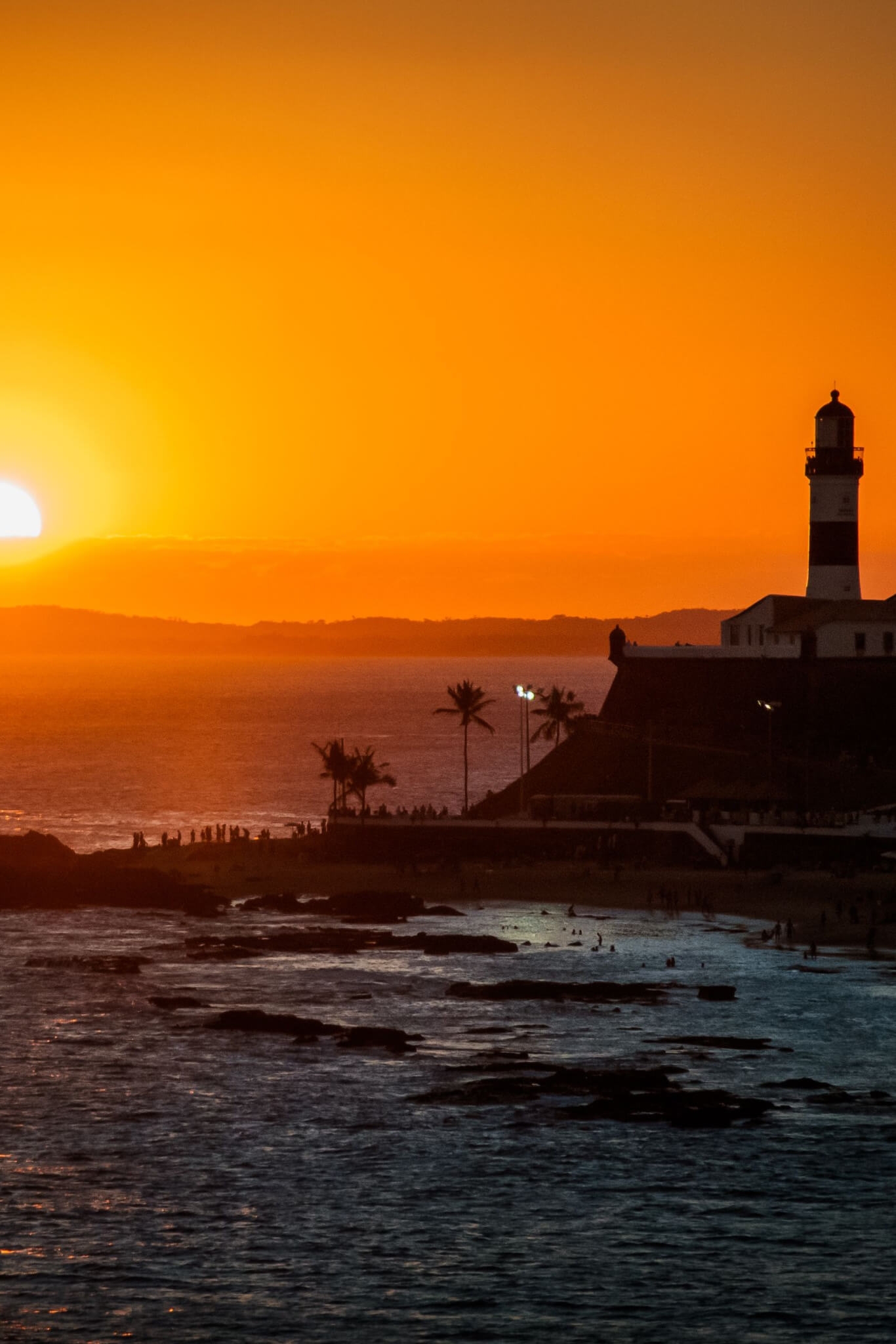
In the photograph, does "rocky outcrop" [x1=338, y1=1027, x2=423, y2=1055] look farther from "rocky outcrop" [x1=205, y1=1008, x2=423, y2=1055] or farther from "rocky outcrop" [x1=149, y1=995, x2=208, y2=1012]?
"rocky outcrop" [x1=149, y1=995, x2=208, y2=1012]

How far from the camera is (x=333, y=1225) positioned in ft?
125

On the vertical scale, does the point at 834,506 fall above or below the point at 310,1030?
above

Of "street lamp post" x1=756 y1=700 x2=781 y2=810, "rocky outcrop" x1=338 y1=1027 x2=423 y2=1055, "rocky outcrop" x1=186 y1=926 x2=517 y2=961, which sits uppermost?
"street lamp post" x1=756 y1=700 x2=781 y2=810

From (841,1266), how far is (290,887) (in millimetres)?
51453

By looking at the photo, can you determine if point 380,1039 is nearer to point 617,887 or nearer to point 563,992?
point 563,992

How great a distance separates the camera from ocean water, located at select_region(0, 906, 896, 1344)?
111ft

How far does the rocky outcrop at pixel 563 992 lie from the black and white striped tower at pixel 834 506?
52.3 m

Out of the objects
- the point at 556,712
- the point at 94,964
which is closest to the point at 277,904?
the point at 94,964

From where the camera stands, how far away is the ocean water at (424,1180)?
111ft

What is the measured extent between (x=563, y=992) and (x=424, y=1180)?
18893 mm

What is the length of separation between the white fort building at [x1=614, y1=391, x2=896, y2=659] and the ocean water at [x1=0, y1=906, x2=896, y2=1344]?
45048mm

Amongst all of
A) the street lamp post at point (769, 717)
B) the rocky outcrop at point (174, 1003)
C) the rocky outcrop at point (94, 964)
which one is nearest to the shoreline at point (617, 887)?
the street lamp post at point (769, 717)

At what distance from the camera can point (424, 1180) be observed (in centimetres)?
4066

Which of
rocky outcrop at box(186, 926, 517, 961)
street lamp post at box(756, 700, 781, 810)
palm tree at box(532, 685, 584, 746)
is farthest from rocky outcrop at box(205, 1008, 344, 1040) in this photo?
palm tree at box(532, 685, 584, 746)
